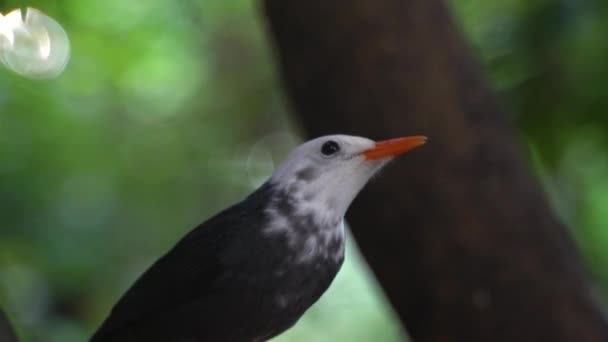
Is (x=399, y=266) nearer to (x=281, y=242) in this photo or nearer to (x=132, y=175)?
(x=281, y=242)

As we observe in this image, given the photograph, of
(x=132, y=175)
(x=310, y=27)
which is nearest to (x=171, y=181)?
(x=132, y=175)

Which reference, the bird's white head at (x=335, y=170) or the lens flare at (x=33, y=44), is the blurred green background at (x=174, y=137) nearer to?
the lens flare at (x=33, y=44)

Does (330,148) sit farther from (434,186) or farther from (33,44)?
(33,44)

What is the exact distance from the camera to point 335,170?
3.18 m

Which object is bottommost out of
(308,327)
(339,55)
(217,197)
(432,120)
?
(308,327)

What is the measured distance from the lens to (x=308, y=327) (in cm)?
680

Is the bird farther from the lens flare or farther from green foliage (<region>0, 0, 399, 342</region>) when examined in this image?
green foliage (<region>0, 0, 399, 342</region>)

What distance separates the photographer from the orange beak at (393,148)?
3119mm

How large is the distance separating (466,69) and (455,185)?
1.53 ft

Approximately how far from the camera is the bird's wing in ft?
9.96

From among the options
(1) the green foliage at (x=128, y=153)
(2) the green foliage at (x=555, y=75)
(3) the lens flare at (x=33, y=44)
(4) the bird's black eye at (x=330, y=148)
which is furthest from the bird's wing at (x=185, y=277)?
(2) the green foliage at (x=555, y=75)

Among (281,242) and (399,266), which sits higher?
(281,242)

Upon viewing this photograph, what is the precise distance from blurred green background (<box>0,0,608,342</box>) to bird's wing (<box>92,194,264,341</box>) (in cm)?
104

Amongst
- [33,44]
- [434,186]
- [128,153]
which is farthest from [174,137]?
[434,186]
